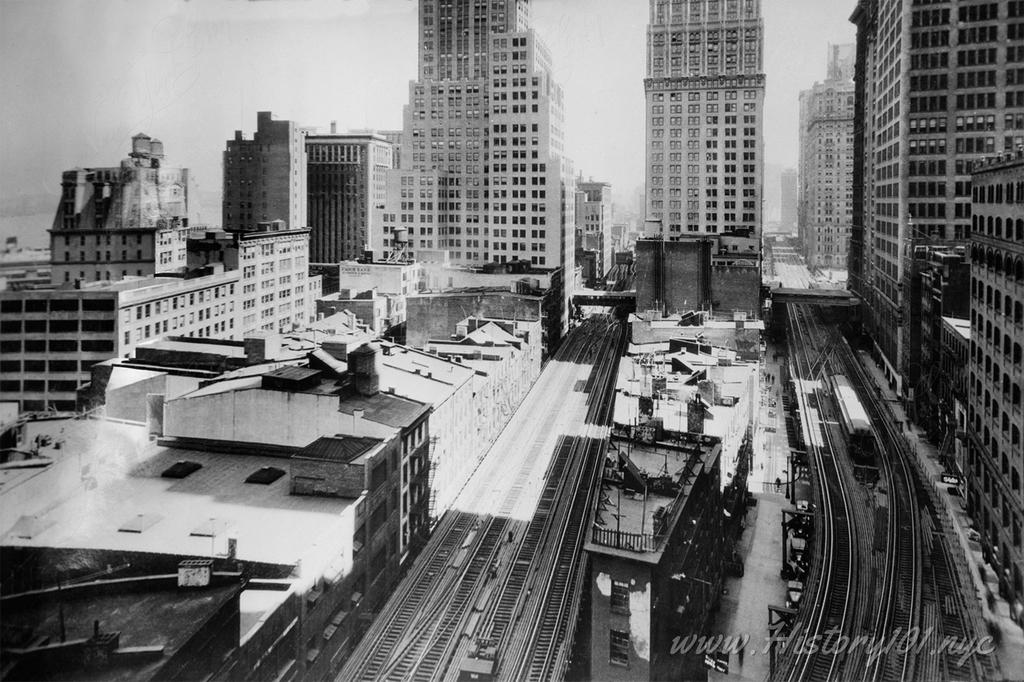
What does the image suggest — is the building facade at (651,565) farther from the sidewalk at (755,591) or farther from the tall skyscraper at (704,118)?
the tall skyscraper at (704,118)

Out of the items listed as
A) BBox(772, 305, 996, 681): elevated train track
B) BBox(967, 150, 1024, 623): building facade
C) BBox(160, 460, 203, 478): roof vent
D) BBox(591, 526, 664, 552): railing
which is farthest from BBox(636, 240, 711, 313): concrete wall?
BBox(160, 460, 203, 478): roof vent

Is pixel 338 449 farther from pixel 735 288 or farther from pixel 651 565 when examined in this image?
pixel 735 288

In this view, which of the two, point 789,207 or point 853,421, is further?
point 789,207

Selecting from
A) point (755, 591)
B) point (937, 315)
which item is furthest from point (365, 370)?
point (937, 315)

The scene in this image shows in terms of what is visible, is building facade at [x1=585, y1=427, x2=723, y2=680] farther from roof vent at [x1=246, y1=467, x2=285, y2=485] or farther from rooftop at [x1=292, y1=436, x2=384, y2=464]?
roof vent at [x1=246, y1=467, x2=285, y2=485]

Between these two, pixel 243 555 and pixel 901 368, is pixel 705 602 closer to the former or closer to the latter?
pixel 243 555

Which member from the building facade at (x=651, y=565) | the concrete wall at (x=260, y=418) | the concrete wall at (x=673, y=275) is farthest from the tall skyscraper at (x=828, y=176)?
the concrete wall at (x=260, y=418)

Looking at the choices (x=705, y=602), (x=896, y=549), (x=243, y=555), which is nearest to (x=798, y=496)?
(x=896, y=549)
